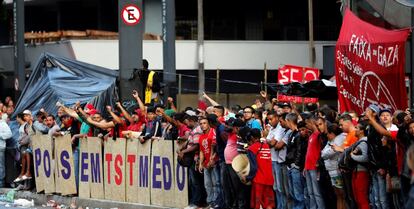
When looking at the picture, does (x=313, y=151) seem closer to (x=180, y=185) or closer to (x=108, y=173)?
(x=180, y=185)

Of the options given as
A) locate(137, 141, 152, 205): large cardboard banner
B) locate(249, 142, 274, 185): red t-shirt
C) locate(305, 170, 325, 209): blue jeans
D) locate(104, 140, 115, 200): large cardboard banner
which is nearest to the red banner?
locate(104, 140, 115, 200): large cardboard banner

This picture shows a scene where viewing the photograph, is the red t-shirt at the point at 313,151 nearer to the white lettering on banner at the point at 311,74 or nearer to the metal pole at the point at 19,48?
the white lettering on banner at the point at 311,74

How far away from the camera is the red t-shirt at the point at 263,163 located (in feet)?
50.4

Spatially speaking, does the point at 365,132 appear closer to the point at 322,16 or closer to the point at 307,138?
the point at 307,138

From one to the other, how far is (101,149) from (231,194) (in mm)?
3640

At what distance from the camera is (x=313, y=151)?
46.6ft

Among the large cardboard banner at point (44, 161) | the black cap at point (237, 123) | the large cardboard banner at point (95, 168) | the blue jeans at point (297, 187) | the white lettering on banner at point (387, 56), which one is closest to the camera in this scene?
the white lettering on banner at point (387, 56)

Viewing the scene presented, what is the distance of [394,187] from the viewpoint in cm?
1273

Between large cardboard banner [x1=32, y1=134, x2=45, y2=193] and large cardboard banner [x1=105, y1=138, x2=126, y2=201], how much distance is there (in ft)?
8.15

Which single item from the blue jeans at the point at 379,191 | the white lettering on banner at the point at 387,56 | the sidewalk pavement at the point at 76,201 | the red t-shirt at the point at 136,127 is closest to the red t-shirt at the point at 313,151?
the blue jeans at the point at 379,191

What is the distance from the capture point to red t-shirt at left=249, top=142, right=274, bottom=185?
50.4 ft

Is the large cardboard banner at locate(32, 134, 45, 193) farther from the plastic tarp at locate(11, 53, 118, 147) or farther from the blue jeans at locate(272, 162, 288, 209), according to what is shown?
the blue jeans at locate(272, 162, 288, 209)

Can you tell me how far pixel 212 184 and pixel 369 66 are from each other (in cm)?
369

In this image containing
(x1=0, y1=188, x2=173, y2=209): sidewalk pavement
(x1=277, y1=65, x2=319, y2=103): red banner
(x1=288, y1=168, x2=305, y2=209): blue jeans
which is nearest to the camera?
(x1=288, y1=168, x2=305, y2=209): blue jeans
